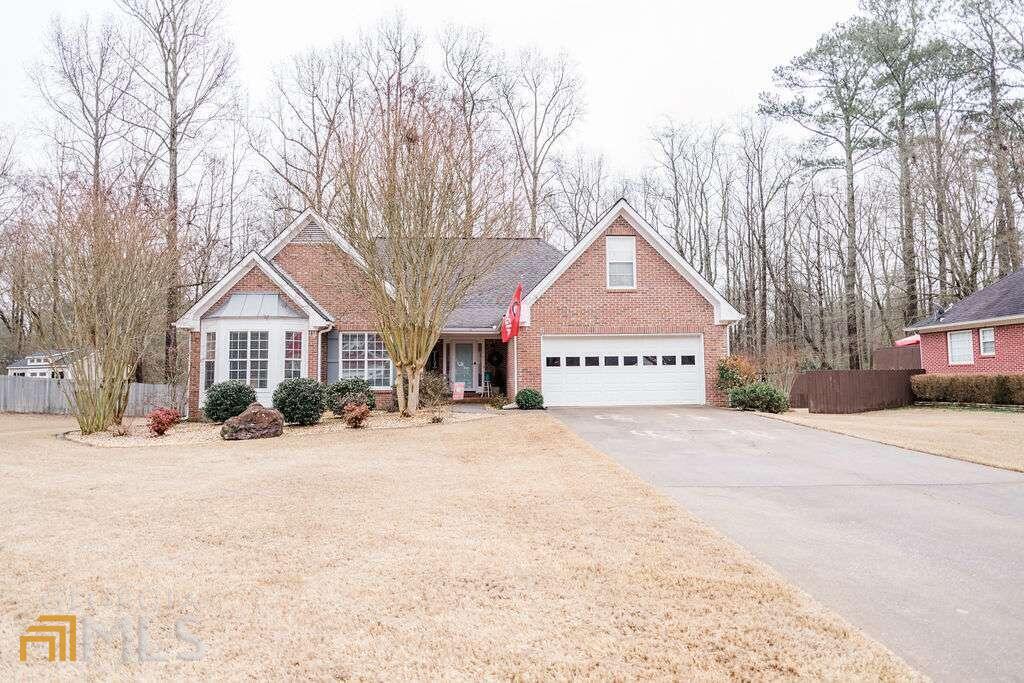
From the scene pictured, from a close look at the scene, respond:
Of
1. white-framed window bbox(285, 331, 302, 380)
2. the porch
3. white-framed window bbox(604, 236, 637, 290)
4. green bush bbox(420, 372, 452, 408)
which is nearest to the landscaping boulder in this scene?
white-framed window bbox(285, 331, 302, 380)

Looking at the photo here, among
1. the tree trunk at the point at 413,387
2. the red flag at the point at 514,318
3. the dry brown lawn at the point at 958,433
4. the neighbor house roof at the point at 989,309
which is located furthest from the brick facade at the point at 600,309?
the neighbor house roof at the point at 989,309

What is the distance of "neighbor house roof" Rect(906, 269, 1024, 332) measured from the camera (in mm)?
19812

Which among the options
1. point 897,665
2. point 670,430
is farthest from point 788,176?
point 897,665

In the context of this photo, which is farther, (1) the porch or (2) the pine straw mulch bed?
(1) the porch

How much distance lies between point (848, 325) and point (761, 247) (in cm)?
805

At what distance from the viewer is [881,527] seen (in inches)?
222

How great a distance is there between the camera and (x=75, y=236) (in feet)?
44.8

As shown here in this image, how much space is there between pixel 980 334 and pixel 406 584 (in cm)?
2441

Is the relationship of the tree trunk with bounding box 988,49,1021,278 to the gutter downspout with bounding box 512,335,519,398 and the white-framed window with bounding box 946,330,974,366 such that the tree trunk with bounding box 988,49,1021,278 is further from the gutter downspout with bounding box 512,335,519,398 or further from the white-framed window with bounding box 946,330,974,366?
the gutter downspout with bounding box 512,335,519,398

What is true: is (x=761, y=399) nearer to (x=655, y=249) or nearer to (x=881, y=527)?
(x=655, y=249)

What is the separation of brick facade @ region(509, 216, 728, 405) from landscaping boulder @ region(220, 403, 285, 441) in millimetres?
7408

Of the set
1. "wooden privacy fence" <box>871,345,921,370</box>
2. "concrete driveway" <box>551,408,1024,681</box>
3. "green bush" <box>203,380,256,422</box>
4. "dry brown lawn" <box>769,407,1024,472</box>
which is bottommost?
"concrete driveway" <box>551,408,1024,681</box>

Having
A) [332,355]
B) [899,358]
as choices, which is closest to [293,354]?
[332,355]

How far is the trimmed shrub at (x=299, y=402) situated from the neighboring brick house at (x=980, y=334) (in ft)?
68.3
